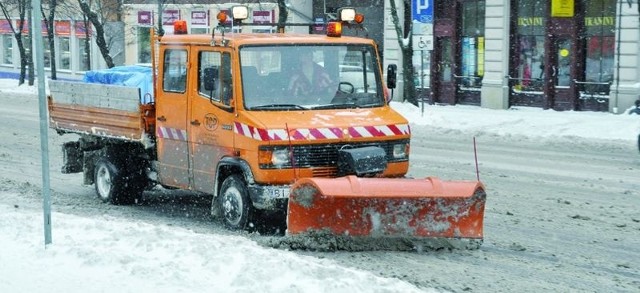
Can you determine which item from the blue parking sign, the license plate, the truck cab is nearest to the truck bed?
the truck cab

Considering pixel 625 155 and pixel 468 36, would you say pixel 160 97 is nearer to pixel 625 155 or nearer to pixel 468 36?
pixel 625 155

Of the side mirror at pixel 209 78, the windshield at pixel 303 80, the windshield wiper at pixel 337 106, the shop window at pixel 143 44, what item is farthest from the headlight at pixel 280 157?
the shop window at pixel 143 44

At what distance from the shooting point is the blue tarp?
13.7 m

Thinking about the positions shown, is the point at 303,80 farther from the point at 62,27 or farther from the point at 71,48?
the point at 62,27

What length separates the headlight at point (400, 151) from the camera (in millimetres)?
11547

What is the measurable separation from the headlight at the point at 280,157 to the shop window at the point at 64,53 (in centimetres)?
4616

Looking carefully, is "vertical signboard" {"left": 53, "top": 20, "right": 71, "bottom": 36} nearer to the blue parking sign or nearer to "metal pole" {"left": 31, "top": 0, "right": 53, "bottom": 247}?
the blue parking sign

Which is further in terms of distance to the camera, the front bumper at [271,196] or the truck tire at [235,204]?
the truck tire at [235,204]

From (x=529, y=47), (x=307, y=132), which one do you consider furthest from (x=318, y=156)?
(x=529, y=47)

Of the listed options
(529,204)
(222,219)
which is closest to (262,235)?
(222,219)

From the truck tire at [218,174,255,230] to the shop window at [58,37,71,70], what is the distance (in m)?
45.4

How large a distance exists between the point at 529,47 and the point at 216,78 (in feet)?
74.1

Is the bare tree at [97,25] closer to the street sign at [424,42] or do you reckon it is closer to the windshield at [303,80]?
the street sign at [424,42]

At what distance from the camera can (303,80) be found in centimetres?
1155
